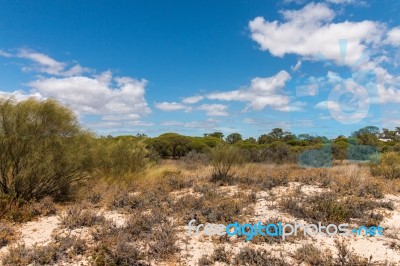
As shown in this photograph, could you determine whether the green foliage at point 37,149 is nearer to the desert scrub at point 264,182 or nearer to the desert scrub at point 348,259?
the desert scrub at point 264,182

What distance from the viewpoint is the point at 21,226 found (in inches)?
280

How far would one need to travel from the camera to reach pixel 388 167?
14.0m

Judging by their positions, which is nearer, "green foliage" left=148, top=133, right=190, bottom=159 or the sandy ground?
the sandy ground

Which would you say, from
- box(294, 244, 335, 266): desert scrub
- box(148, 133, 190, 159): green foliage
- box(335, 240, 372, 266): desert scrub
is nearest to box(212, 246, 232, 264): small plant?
box(294, 244, 335, 266): desert scrub

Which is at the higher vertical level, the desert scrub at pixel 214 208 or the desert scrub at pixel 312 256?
the desert scrub at pixel 214 208

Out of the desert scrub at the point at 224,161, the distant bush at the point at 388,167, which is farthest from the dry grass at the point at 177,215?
the distant bush at the point at 388,167

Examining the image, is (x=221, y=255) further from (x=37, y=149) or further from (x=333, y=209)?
(x=37, y=149)

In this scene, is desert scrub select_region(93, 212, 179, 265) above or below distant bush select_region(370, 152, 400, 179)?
below

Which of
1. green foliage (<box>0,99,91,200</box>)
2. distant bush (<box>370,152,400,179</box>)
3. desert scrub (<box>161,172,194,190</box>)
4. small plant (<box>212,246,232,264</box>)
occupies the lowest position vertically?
small plant (<box>212,246,232,264</box>)

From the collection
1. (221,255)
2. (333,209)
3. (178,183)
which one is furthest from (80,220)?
(333,209)

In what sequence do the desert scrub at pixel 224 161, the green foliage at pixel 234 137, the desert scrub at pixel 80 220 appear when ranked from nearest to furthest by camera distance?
1. the desert scrub at pixel 80 220
2. the desert scrub at pixel 224 161
3. the green foliage at pixel 234 137

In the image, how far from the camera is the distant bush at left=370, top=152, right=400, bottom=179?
542 inches

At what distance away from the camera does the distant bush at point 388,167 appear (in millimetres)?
13773

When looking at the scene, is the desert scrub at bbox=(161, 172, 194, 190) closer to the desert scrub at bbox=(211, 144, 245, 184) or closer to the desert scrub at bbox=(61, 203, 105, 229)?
the desert scrub at bbox=(211, 144, 245, 184)
